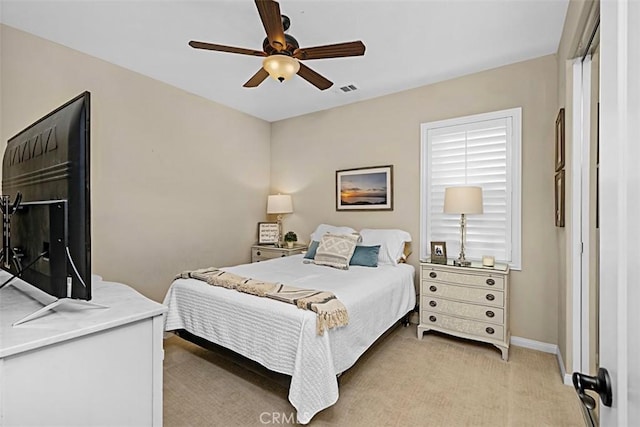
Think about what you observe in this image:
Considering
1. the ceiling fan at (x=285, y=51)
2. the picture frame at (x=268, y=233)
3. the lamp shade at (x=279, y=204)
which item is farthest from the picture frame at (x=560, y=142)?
the picture frame at (x=268, y=233)

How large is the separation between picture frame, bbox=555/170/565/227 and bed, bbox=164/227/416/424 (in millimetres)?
1391

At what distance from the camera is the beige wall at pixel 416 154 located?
291cm

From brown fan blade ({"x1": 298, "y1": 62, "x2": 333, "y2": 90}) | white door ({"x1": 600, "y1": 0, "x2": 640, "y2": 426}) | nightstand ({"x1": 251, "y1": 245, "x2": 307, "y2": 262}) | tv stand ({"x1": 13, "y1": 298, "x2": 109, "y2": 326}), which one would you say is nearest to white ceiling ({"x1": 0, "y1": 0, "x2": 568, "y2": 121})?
brown fan blade ({"x1": 298, "y1": 62, "x2": 333, "y2": 90})

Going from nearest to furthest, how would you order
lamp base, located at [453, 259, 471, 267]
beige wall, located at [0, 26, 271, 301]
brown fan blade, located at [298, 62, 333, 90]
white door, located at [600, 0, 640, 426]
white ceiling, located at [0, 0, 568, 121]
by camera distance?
white door, located at [600, 0, 640, 426]
white ceiling, located at [0, 0, 568, 121]
brown fan blade, located at [298, 62, 333, 90]
beige wall, located at [0, 26, 271, 301]
lamp base, located at [453, 259, 471, 267]

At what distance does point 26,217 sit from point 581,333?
3.29 metres

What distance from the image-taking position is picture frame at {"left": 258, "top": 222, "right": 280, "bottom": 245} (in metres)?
4.66

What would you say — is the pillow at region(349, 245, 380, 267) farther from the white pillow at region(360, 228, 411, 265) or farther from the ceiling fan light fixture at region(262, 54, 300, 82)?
the ceiling fan light fixture at region(262, 54, 300, 82)

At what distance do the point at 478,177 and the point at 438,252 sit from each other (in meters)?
0.88

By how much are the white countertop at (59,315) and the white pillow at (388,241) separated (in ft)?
8.47

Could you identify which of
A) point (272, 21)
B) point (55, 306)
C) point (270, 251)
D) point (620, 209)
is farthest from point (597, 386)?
point (270, 251)

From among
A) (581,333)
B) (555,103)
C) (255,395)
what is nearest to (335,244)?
(255,395)

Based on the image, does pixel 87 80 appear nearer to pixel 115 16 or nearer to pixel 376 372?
pixel 115 16

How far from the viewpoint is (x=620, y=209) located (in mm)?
576

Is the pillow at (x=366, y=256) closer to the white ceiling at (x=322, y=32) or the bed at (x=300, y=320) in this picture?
the bed at (x=300, y=320)
